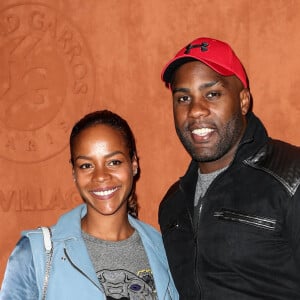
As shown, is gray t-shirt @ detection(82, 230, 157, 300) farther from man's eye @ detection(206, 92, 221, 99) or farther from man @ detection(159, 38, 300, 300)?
man's eye @ detection(206, 92, 221, 99)

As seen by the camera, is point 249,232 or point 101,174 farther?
point 101,174

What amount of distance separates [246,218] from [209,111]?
1.39 ft

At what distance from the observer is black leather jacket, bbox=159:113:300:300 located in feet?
5.30

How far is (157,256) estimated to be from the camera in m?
1.85

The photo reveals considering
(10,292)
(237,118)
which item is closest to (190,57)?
(237,118)

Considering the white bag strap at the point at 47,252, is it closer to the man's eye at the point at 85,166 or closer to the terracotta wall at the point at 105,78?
the man's eye at the point at 85,166

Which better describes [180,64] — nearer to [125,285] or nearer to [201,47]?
[201,47]

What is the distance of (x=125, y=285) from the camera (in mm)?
1672

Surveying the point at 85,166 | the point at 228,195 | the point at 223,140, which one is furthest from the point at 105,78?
the point at 228,195

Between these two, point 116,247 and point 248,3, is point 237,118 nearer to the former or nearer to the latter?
point 116,247

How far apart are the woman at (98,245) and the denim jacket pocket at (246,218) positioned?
325mm

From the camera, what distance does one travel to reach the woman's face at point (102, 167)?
1791mm

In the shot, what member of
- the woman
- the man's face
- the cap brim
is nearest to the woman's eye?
the woman

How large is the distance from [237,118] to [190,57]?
0.30 m
